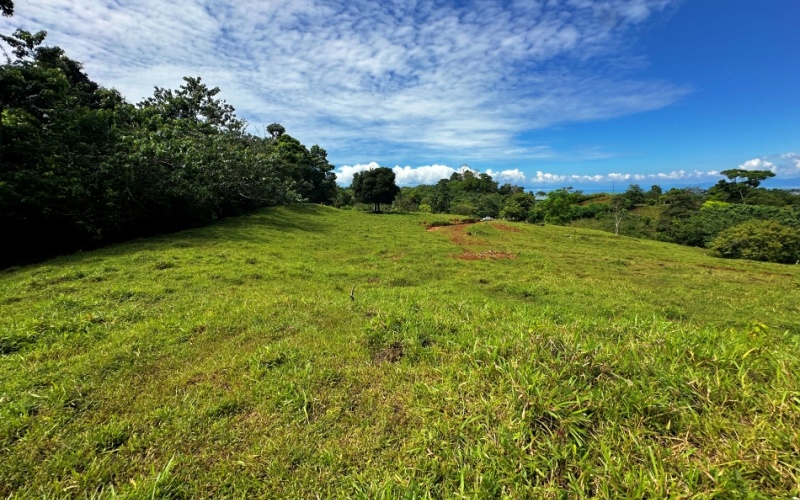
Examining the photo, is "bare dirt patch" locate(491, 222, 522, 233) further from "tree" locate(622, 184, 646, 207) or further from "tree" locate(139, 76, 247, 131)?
"tree" locate(622, 184, 646, 207)

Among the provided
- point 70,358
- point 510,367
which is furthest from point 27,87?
point 510,367

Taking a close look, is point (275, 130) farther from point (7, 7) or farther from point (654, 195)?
point (654, 195)

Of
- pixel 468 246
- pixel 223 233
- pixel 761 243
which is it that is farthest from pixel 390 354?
pixel 761 243

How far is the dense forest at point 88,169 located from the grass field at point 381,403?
7133 mm

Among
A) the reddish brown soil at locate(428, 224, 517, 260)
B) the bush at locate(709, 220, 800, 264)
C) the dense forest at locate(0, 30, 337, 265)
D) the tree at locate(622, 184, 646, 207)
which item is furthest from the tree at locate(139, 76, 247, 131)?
the tree at locate(622, 184, 646, 207)

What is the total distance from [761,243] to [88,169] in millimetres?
43063

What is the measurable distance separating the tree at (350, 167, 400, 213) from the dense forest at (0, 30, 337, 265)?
15.3m

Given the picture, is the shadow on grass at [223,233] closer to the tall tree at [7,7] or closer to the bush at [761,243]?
the tall tree at [7,7]

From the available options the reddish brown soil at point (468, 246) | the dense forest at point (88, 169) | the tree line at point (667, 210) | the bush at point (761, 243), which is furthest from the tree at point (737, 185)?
the dense forest at point (88, 169)

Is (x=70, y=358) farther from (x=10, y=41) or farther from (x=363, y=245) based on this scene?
(x=10, y=41)

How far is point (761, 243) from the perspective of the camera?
25469 millimetres

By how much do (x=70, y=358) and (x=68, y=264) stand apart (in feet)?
29.0

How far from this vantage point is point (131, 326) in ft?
19.3

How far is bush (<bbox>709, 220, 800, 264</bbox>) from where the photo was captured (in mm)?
24438
